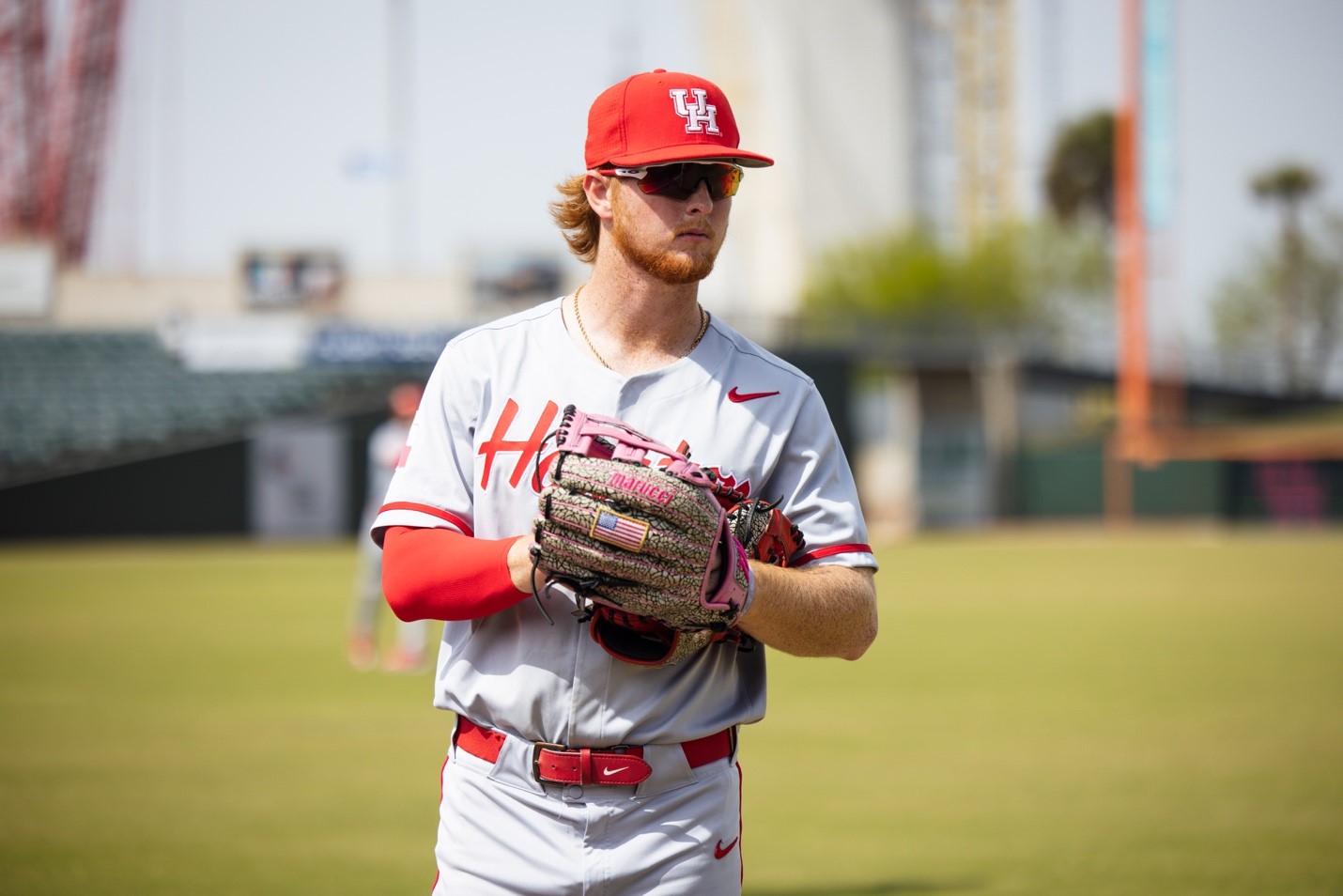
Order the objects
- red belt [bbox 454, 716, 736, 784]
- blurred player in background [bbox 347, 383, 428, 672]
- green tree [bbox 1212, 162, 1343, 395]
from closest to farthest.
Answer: red belt [bbox 454, 716, 736, 784] → blurred player in background [bbox 347, 383, 428, 672] → green tree [bbox 1212, 162, 1343, 395]

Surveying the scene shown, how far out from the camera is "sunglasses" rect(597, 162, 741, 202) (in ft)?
7.77

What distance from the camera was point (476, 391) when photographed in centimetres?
244

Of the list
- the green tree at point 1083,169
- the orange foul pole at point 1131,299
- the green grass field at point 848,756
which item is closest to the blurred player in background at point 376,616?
the green grass field at point 848,756

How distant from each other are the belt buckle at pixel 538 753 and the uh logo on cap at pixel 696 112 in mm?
1091

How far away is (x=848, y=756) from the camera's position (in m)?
7.79

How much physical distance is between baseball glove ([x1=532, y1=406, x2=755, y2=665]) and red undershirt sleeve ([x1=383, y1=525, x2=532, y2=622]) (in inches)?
3.7

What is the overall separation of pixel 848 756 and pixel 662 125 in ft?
19.7

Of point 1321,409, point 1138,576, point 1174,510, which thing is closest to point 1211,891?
point 1138,576

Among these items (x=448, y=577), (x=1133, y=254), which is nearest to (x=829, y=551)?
(x=448, y=577)

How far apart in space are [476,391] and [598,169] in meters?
0.45

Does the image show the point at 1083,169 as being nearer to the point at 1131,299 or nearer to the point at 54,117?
the point at 1131,299

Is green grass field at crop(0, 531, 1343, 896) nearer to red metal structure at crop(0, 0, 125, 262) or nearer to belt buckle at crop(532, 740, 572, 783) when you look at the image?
belt buckle at crop(532, 740, 572, 783)

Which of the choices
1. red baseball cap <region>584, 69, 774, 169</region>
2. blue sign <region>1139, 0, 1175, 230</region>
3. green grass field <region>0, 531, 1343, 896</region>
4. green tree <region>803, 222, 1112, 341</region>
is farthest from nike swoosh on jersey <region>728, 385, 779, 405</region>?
green tree <region>803, 222, 1112, 341</region>

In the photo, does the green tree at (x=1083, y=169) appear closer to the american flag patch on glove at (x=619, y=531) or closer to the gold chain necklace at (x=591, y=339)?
the gold chain necklace at (x=591, y=339)
